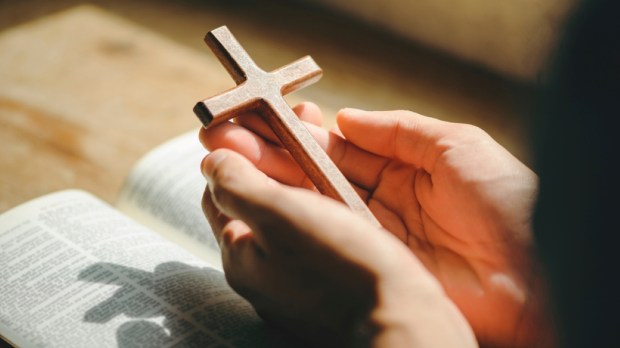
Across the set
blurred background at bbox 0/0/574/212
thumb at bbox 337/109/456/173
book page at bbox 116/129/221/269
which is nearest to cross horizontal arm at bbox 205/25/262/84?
thumb at bbox 337/109/456/173

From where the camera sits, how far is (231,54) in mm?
710

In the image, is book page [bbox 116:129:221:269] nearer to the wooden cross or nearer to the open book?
the open book

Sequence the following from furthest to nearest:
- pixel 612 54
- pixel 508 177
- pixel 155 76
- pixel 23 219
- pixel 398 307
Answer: pixel 155 76 → pixel 23 219 → pixel 508 177 → pixel 398 307 → pixel 612 54

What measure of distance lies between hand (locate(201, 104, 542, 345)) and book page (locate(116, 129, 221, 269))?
190 mm

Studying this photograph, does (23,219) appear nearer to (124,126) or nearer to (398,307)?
(124,126)

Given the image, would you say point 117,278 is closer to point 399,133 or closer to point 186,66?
point 399,133

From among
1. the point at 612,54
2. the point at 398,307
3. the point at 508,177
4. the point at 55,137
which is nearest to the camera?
the point at 612,54

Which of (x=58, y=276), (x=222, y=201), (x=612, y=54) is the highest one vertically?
(x=612, y=54)

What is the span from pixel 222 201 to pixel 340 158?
0.77 feet

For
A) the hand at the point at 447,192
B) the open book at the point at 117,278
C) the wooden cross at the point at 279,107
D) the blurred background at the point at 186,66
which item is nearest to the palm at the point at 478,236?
the hand at the point at 447,192

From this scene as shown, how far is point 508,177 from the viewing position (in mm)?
640

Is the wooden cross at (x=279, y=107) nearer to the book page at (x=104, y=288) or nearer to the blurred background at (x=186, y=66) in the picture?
the book page at (x=104, y=288)

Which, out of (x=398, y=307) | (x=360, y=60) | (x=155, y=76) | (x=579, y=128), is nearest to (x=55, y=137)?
(x=155, y=76)

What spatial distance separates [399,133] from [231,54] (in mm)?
218
